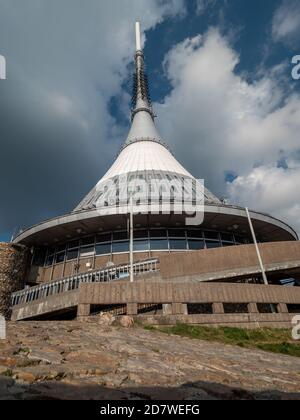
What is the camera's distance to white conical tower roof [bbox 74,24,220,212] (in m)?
27.5

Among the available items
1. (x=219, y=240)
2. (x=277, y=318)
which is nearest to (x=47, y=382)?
(x=277, y=318)

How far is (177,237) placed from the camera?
2203 cm

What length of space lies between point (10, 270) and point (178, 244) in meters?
11.9

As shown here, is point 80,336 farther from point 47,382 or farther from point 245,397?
point 245,397

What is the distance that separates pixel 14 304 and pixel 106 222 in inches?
312

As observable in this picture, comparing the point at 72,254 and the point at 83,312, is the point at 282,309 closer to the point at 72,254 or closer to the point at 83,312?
the point at 83,312

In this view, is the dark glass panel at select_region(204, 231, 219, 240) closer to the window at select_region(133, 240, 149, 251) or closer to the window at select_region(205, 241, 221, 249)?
the window at select_region(205, 241, 221, 249)

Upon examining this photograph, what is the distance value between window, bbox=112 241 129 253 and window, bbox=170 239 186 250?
335 centimetres

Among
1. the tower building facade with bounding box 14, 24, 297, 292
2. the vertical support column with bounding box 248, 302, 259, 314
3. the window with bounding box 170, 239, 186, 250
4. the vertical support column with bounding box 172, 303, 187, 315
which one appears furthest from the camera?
the window with bounding box 170, 239, 186, 250

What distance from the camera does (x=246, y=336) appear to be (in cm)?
945

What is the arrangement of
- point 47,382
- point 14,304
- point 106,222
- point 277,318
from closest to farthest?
point 47,382 → point 277,318 → point 14,304 → point 106,222

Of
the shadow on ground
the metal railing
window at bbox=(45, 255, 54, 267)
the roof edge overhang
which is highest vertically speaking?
the roof edge overhang
